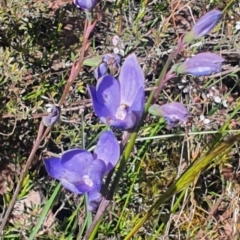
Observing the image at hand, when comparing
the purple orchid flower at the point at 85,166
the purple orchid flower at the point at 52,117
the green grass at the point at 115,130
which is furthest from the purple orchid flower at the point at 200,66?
the green grass at the point at 115,130

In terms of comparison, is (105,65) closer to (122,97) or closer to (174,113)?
(122,97)

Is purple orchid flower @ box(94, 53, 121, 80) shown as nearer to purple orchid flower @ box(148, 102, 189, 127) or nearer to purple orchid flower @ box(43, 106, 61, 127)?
purple orchid flower @ box(43, 106, 61, 127)

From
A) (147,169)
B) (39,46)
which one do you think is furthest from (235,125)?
(39,46)

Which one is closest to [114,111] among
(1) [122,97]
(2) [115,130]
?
(1) [122,97]

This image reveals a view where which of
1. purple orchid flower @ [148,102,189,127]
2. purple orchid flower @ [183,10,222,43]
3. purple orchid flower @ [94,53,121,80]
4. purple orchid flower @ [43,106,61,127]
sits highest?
purple orchid flower @ [183,10,222,43]

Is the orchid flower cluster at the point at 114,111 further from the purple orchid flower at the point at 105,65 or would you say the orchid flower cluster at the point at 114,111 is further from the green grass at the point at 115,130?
the green grass at the point at 115,130

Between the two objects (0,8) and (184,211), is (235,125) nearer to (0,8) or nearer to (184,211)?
(184,211)

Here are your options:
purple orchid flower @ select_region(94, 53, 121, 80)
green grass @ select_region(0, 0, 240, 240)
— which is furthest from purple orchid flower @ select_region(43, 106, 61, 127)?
green grass @ select_region(0, 0, 240, 240)

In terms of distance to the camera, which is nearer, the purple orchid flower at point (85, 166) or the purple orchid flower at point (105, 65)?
the purple orchid flower at point (85, 166)
